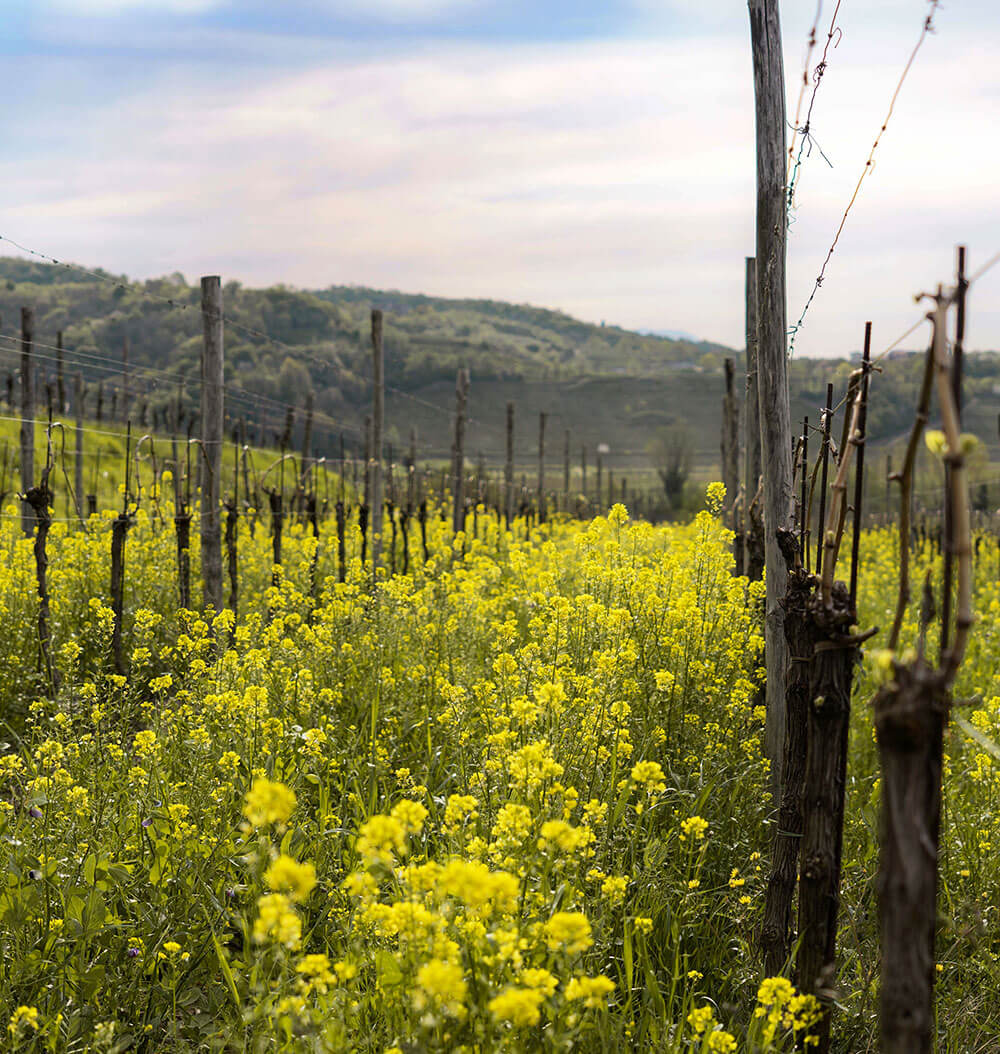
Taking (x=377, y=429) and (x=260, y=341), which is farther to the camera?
(x=260, y=341)

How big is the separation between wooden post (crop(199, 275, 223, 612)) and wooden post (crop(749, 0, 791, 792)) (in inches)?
194

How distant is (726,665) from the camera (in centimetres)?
477

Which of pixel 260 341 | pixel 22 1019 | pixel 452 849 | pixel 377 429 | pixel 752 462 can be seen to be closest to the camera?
pixel 22 1019

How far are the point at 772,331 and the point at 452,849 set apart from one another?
2472 millimetres

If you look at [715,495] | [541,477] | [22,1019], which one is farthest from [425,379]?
[22,1019]

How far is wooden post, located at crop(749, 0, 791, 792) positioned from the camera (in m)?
3.74

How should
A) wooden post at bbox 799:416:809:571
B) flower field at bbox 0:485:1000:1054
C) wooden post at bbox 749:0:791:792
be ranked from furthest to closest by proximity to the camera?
wooden post at bbox 749:0:791:792 → wooden post at bbox 799:416:809:571 → flower field at bbox 0:485:1000:1054

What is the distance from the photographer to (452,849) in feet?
10.2

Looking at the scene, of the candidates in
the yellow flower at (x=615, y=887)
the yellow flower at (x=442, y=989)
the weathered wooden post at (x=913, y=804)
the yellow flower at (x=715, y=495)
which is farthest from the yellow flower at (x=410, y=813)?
the yellow flower at (x=715, y=495)

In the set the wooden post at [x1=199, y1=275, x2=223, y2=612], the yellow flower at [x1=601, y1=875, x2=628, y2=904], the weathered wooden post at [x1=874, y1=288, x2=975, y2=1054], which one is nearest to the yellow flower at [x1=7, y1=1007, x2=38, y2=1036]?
the yellow flower at [x1=601, y1=875, x2=628, y2=904]

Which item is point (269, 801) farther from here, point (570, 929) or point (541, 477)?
point (541, 477)

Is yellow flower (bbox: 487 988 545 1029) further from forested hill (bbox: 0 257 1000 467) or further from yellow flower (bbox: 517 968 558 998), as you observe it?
forested hill (bbox: 0 257 1000 467)

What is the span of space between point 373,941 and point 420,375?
141 meters

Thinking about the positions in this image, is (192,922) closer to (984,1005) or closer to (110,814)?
(110,814)
